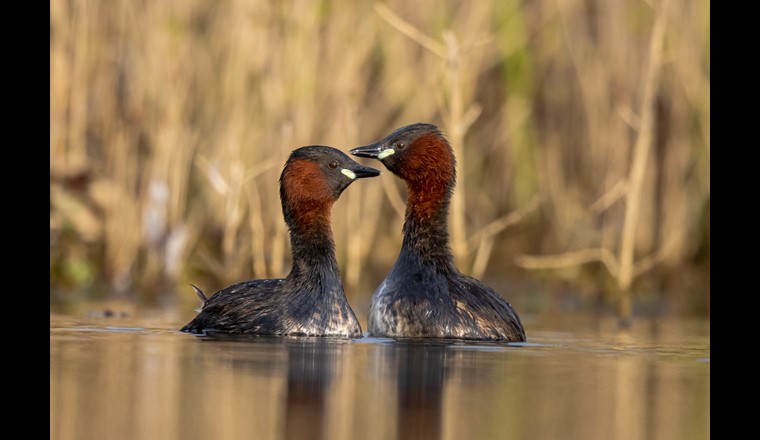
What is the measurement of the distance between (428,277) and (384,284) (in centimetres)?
33

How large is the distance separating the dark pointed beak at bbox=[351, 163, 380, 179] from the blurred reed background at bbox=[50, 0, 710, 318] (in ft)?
6.31

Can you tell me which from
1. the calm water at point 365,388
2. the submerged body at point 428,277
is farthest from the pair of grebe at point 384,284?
the calm water at point 365,388

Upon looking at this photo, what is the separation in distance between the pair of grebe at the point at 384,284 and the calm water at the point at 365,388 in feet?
0.90

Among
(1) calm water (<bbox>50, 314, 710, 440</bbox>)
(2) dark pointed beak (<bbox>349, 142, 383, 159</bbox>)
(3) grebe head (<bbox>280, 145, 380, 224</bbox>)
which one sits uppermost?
(2) dark pointed beak (<bbox>349, 142, 383, 159</bbox>)

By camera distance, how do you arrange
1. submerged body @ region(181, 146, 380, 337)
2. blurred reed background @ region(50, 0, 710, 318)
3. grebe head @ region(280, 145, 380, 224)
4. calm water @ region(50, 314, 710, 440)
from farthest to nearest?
1. blurred reed background @ region(50, 0, 710, 318)
2. grebe head @ region(280, 145, 380, 224)
3. submerged body @ region(181, 146, 380, 337)
4. calm water @ region(50, 314, 710, 440)

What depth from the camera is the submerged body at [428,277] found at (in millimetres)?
9000

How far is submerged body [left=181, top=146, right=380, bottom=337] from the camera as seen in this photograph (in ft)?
29.3

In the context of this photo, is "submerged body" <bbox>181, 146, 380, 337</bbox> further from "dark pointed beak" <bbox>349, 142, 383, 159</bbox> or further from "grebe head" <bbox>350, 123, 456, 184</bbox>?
"grebe head" <bbox>350, 123, 456, 184</bbox>

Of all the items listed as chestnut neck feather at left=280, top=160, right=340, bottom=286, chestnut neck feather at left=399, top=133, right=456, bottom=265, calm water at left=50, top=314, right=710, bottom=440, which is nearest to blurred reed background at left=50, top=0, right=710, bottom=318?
chestnut neck feather at left=399, top=133, right=456, bottom=265

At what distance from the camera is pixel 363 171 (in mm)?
9281

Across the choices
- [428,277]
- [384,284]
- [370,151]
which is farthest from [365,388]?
[370,151]

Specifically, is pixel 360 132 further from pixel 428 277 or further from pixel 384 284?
pixel 428 277

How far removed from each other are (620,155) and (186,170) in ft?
13.0

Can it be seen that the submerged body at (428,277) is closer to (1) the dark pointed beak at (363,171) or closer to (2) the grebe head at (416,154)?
(2) the grebe head at (416,154)
